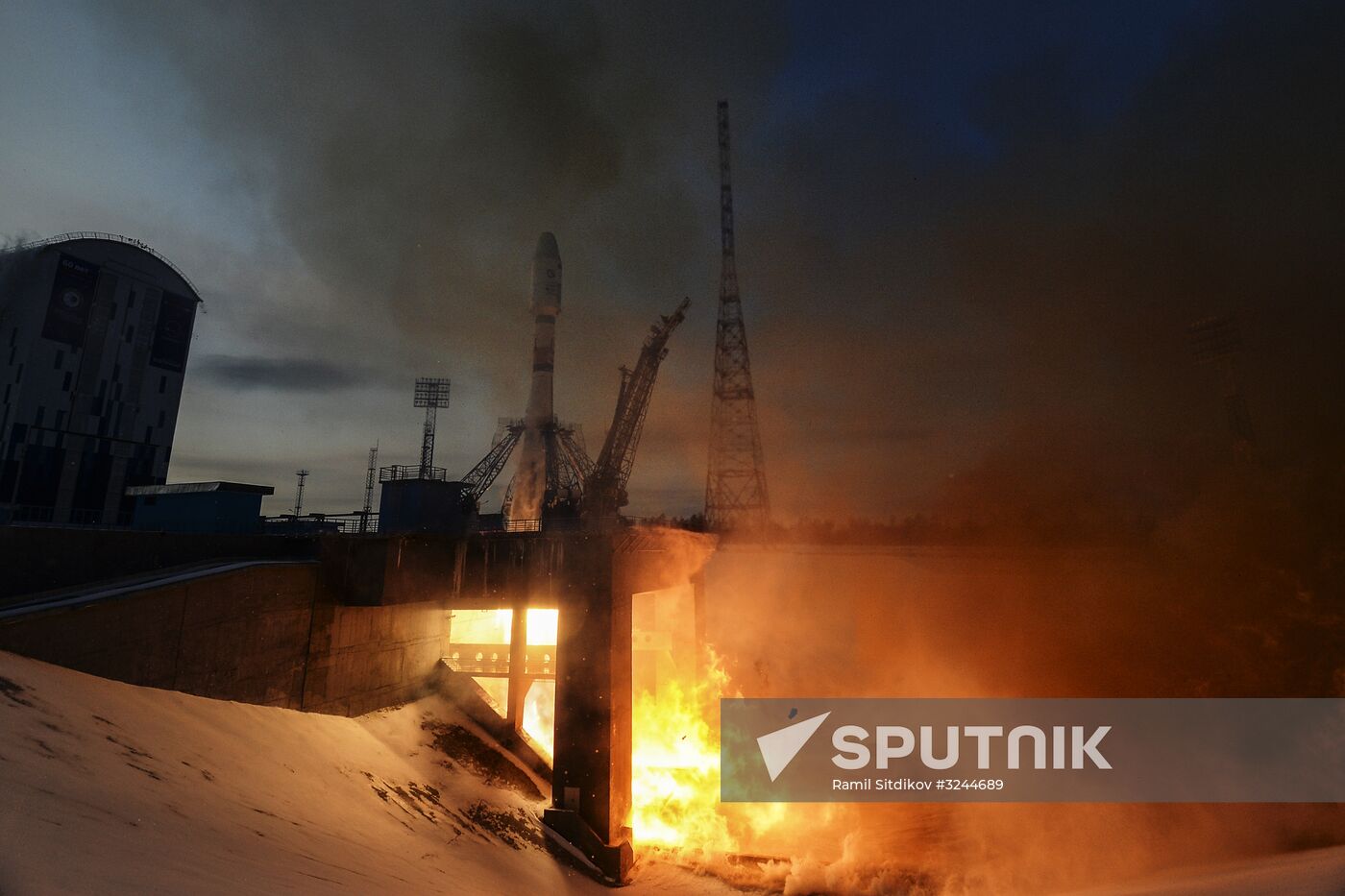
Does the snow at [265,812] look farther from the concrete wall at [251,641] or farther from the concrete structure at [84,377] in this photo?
the concrete structure at [84,377]

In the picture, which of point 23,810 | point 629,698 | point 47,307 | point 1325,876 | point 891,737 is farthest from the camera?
point 47,307

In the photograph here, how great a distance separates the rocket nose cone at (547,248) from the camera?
45.8 meters

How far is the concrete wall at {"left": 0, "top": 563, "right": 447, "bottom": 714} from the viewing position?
1240 centimetres

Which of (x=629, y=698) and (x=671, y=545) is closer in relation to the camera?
(x=629, y=698)

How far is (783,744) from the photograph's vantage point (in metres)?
31.5

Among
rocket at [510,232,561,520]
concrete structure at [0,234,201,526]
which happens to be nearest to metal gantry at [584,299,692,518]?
rocket at [510,232,561,520]

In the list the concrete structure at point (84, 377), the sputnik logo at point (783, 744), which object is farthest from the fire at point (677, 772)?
the concrete structure at point (84, 377)

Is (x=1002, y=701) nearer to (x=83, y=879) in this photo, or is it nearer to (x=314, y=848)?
(x=314, y=848)

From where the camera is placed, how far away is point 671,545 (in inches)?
1094

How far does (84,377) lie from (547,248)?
1487 inches

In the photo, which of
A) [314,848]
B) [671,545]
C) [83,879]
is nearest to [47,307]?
[671,545]

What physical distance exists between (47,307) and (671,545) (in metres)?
52.4

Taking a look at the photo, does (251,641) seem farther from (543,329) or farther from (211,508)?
(543,329)

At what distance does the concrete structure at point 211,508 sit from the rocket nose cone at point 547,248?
85.7 ft
